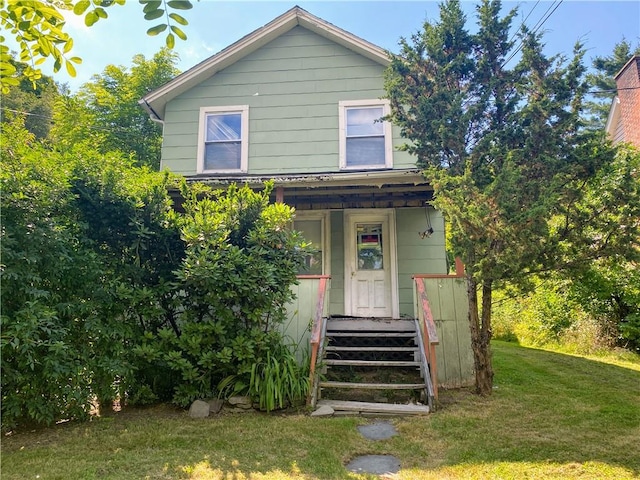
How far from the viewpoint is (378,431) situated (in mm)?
4594

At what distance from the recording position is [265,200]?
222 inches

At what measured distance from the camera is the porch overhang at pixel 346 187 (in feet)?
23.0

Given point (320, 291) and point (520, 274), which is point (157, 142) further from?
point (520, 274)

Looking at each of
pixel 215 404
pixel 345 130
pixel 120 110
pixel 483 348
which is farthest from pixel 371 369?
pixel 120 110

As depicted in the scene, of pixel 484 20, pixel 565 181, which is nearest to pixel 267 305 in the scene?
pixel 565 181

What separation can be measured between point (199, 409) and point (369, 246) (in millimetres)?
4712

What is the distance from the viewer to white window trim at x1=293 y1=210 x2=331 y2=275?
27.8 ft

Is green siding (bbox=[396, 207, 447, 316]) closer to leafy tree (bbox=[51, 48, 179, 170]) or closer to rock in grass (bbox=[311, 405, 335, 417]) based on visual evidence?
rock in grass (bbox=[311, 405, 335, 417])

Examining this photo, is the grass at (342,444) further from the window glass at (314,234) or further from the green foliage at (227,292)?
the window glass at (314,234)

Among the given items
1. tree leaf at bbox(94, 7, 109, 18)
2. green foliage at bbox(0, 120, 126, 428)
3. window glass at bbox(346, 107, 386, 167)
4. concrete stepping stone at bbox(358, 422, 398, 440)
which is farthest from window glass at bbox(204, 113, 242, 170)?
tree leaf at bbox(94, 7, 109, 18)

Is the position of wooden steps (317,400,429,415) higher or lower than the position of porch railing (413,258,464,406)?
lower

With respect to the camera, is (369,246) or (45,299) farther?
(369,246)

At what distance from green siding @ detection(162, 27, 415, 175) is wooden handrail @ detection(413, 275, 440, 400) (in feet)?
10.3

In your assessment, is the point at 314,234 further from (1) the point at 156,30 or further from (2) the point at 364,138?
(1) the point at 156,30
